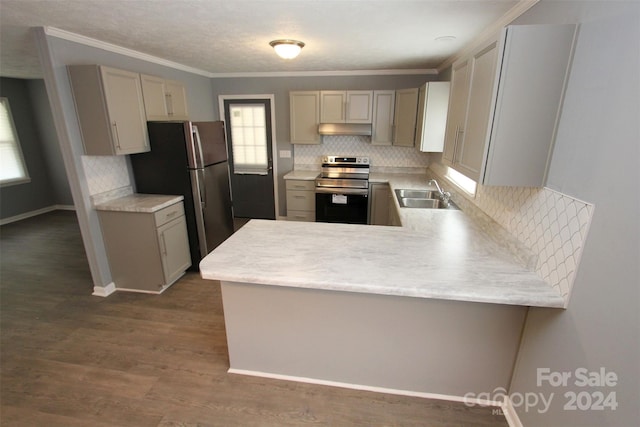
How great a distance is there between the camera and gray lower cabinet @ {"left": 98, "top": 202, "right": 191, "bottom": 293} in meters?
2.82

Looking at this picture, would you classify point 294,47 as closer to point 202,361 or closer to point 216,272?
point 216,272

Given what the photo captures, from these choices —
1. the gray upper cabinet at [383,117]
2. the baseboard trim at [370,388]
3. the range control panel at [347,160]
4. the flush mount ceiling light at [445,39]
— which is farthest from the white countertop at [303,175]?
the baseboard trim at [370,388]

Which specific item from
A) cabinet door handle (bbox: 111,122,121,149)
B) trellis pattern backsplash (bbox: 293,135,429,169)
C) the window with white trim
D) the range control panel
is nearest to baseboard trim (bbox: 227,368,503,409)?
cabinet door handle (bbox: 111,122,121,149)

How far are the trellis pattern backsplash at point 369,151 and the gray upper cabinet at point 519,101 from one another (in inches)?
114

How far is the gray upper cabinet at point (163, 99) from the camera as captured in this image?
2988 mm

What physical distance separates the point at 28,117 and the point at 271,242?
615 cm

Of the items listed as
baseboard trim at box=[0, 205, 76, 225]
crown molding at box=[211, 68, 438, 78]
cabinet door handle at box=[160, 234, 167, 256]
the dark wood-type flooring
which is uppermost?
crown molding at box=[211, 68, 438, 78]

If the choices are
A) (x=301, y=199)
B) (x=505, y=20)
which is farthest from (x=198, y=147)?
(x=505, y=20)

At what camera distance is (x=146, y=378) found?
77.5 inches

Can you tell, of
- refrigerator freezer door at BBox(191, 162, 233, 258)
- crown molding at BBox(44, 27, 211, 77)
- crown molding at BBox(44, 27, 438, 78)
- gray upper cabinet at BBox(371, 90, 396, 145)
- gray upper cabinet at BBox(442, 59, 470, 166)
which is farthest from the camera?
gray upper cabinet at BBox(371, 90, 396, 145)

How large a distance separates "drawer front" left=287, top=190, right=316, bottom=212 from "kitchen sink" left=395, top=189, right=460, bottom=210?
4.78 feet

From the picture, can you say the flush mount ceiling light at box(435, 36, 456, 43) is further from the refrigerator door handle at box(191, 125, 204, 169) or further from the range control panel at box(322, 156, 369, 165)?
the refrigerator door handle at box(191, 125, 204, 169)

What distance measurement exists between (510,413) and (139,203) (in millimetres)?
3353

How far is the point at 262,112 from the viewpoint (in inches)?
187
